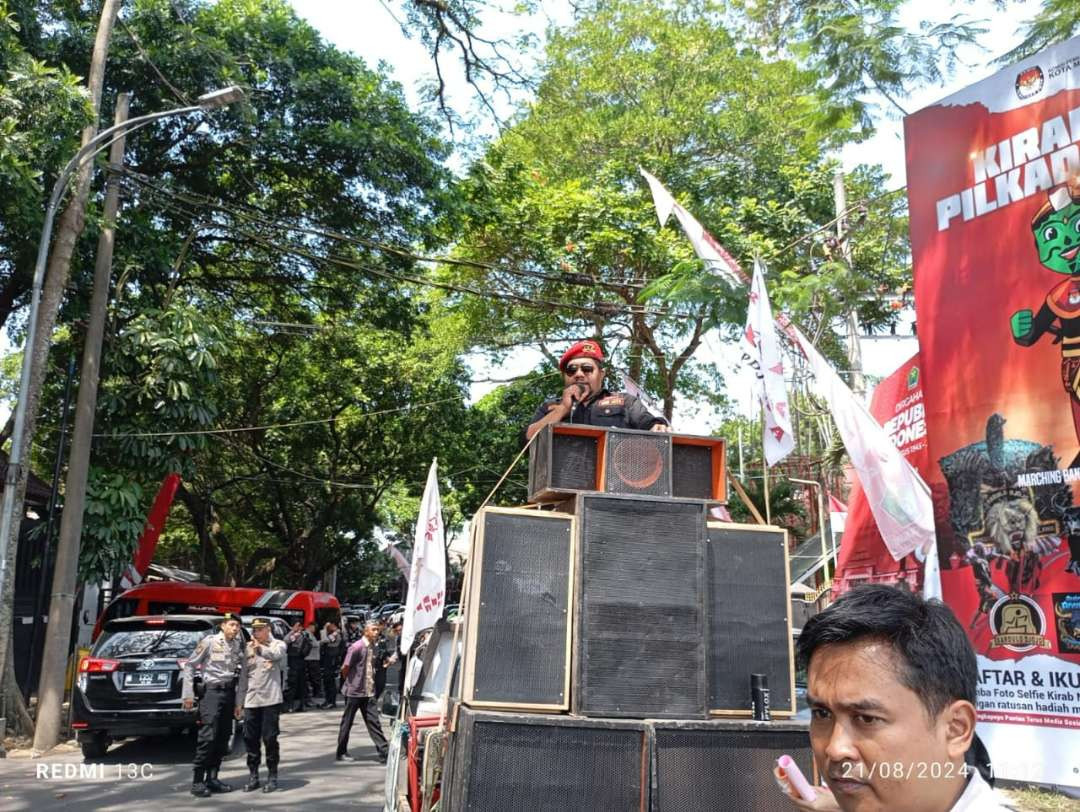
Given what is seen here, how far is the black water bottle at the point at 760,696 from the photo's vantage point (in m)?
4.44

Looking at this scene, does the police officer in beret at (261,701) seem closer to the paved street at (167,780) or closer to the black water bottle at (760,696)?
the paved street at (167,780)

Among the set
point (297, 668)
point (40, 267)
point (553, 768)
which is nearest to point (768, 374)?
point (553, 768)

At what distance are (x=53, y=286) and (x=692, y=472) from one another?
357 inches

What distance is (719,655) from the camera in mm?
4574

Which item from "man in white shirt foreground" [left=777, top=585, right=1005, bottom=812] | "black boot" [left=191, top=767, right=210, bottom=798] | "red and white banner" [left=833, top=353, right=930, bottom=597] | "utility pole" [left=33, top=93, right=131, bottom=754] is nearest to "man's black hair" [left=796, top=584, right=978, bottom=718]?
"man in white shirt foreground" [left=777, top=585, right=1005, bottom=812]

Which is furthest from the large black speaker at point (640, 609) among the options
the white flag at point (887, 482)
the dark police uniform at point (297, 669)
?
the dark police uniform at point (297, 669)

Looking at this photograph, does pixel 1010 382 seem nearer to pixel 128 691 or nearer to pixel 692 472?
pixel 692 472

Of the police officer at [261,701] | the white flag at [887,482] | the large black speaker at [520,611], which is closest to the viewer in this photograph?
the large black speaker at [520,611]

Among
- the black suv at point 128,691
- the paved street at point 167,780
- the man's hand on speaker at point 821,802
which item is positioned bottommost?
the paved street at point 167,780

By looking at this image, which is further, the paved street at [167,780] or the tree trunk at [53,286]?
the tree trunk at [53,286]

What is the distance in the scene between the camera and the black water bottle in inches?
175

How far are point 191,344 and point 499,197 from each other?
6.67 metres

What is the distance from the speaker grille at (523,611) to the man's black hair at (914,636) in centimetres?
282

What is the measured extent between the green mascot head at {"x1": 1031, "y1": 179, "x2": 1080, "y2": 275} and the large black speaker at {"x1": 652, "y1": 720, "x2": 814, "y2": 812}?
3381 millimetres
